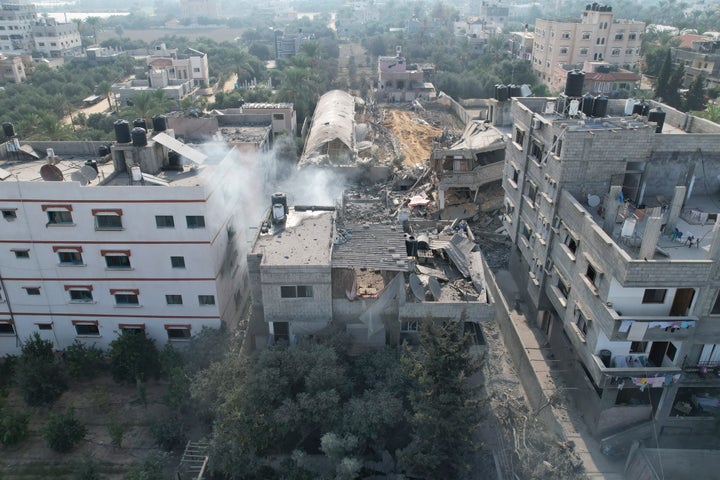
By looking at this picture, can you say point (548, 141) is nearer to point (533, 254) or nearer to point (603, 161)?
point (603, 161)

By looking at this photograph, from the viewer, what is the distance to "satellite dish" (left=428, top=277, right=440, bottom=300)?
70.0 ft

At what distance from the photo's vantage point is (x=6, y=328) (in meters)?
25.9

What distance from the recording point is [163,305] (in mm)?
24984

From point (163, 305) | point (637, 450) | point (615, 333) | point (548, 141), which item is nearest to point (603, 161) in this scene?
point (548, 141)

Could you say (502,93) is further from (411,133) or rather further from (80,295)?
(80,295)

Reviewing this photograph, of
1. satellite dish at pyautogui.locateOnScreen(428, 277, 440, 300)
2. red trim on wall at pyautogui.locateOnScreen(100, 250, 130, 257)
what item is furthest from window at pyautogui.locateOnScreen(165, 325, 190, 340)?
satellite dish at pyautogui.locateOnScreen(428, 277, 440, 300)

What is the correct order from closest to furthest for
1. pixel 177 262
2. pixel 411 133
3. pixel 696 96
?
pixel 177 262, pixel 411 133, pixel 696 96

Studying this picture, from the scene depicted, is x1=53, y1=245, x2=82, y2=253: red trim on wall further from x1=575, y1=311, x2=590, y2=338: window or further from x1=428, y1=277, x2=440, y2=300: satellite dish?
x1=575, y1=311, x2=590, y2=338: window

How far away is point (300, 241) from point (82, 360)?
461 inches

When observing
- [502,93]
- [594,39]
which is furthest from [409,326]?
[594,39]

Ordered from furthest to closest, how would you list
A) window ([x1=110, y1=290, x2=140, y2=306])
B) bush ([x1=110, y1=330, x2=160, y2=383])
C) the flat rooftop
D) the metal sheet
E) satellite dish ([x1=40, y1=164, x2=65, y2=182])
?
the metal sheet
window ([x1=110, y1=290, x2=140, y2=306])
bush ([x1=110, y1=330, x2=160, y2=383])
satellite dish ([x1=40, y1=164, x2=65, y2=182])
the flat rooftop

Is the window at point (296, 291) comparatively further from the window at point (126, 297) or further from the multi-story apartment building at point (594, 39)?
the multi-story apartment building at point (594, 39)

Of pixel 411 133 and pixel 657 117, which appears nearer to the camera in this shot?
pixel 657 117

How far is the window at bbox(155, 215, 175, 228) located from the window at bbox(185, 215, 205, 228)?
0.66 meters
